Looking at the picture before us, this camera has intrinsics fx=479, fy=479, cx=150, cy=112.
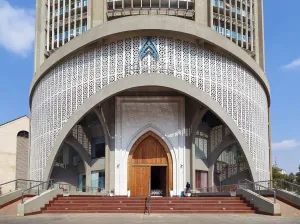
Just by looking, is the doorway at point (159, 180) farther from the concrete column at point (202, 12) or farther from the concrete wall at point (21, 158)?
the concrete wall at point (21, 158)

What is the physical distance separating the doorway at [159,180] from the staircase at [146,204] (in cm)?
948

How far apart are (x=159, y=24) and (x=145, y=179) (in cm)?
921

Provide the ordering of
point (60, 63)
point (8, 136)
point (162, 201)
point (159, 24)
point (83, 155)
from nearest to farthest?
point (162, 201)
point (159, 24)
point (60, 63)
point (83, 155)
point (8, 136)

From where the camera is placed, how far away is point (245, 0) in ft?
102

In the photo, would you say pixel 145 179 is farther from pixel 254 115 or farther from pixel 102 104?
pixel 254 115

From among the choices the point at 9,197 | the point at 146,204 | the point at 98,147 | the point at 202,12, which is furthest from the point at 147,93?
the point at 9,197

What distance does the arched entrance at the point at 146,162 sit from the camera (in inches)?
1123

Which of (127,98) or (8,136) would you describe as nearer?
(127,98)

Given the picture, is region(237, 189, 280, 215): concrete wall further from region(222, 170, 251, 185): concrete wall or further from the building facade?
region(222, 170, 251, 185): concrete wall

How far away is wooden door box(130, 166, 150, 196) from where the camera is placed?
28.4m

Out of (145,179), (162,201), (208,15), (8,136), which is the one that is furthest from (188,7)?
(8,136)

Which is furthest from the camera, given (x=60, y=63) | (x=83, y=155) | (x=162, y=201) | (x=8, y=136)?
(x=8, y=136)

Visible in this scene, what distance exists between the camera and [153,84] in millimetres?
25766

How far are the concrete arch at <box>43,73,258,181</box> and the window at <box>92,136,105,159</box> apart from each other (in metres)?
3.43
